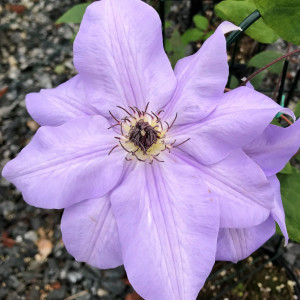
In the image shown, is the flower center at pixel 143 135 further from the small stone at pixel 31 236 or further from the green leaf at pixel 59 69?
the green leaf at pixel 59 69

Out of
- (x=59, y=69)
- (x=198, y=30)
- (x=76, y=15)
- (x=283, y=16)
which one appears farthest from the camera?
(x=59, y=69)

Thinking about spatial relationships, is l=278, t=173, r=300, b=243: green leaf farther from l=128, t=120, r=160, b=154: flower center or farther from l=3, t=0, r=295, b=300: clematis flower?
l=128, t=120, r=160, b=154: flower center

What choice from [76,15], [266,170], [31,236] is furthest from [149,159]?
[31,236]

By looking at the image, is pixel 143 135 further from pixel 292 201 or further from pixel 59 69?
pixel 59 69

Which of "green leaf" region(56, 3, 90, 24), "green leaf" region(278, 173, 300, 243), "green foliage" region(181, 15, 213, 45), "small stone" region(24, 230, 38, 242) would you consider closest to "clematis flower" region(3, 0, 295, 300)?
"green leaf" region(278, 173, 300, 243)

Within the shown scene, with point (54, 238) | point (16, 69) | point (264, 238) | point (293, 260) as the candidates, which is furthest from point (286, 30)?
point (16, 69)

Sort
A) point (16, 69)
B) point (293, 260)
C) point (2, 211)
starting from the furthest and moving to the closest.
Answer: point (16, 69)
point (2, 211)
point (293, 260)

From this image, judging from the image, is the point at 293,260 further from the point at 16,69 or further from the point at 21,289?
the point at 16,69
